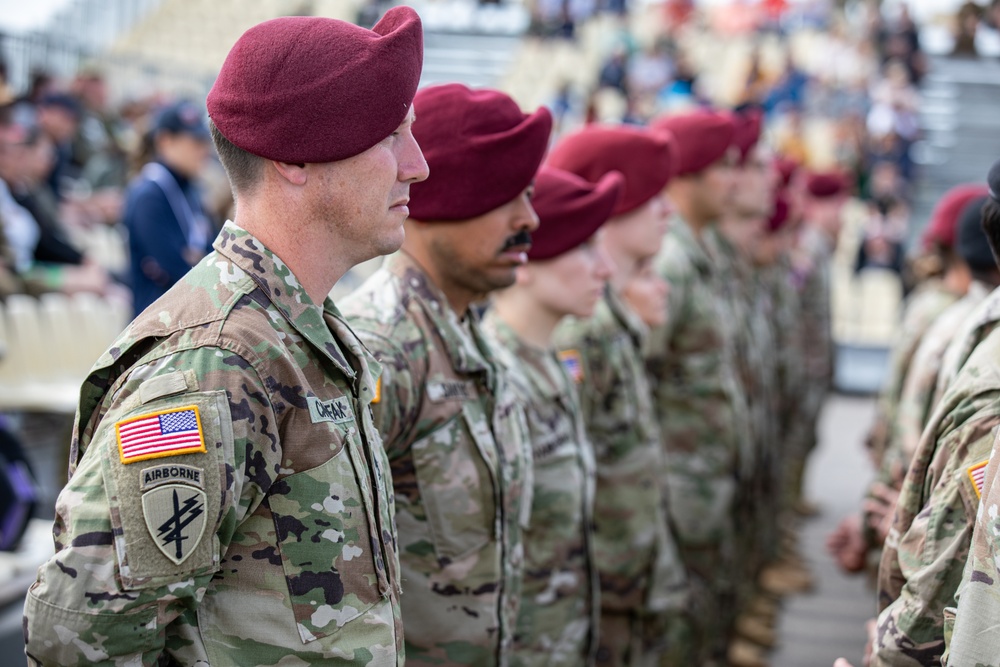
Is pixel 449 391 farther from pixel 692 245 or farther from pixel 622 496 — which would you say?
pixel 692 245

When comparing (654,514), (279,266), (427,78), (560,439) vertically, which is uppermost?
(279,266)

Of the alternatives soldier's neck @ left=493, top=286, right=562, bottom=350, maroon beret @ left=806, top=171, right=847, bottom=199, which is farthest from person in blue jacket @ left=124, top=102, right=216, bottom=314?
maroon beret @ left=806, top=171, right=847, bottom=199

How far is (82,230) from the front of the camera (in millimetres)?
9758

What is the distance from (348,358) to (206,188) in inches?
249

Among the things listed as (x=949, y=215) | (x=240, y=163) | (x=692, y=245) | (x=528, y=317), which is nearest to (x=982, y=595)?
(x=240, y=163)

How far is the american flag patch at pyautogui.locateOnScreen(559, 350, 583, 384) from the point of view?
3.39 m

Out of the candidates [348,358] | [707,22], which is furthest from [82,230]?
[707,22]

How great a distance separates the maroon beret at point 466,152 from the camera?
2637mm

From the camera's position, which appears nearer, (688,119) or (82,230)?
(688,119)

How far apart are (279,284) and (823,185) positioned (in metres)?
8.73

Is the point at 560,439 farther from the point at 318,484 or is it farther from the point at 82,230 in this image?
the point at 82,230

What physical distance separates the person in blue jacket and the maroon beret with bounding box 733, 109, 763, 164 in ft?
8.75

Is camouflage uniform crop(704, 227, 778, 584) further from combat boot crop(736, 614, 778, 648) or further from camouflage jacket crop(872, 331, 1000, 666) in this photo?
camouflage jacket crop(872, 331, 1000, 666)

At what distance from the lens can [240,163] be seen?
1.82 m
